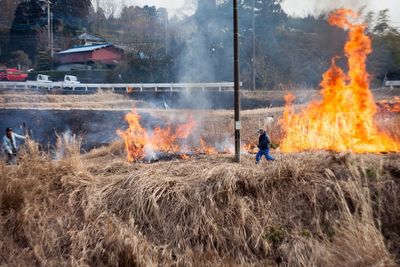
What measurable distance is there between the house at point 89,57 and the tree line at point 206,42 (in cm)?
155

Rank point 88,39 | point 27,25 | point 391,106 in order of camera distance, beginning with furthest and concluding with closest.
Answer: point 88,39
point 27,25
point 391,106

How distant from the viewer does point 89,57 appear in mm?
47625

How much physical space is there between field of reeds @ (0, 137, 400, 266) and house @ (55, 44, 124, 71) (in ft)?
135

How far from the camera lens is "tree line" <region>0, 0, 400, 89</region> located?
29844mm

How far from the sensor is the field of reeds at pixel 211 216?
671cm

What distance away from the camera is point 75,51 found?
157 feet

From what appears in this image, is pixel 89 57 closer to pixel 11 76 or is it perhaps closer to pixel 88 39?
pixel 88 39

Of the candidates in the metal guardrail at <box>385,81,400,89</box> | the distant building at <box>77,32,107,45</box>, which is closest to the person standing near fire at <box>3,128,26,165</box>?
the metal guardrail at <box>385,81,400,89</box>

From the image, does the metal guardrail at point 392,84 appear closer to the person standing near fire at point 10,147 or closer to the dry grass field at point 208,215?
the dry grass field at point 208,215

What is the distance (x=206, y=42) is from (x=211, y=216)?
118 feet

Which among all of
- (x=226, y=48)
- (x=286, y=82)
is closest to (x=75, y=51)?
(x=226, y=48)

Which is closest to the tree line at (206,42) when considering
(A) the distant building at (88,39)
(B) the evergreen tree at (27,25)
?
(B) the evergreen tree at (27,25)

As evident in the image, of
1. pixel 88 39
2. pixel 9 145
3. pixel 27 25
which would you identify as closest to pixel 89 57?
pixel 88 39

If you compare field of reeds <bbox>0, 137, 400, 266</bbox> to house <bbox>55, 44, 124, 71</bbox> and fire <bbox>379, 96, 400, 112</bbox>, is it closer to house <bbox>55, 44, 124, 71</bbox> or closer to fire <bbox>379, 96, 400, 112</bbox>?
fire <bbox>379, 96, 400, 112</bbox>
